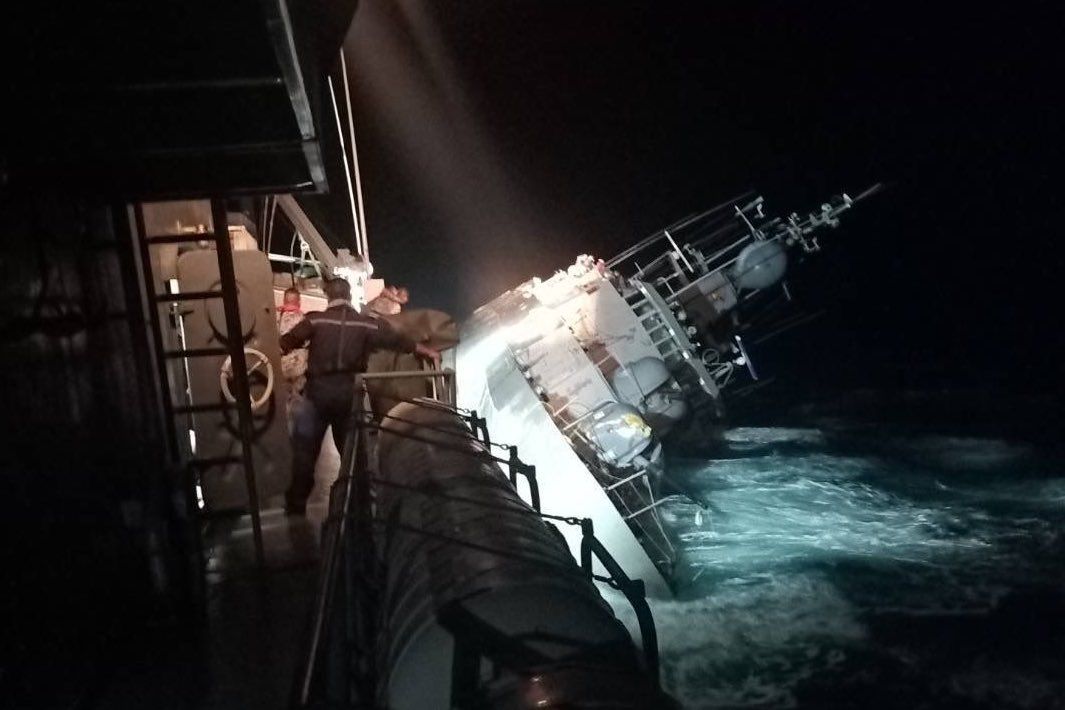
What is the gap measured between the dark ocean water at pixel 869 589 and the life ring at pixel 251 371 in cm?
495

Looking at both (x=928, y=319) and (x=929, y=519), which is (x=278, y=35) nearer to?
(x=929, y=519)

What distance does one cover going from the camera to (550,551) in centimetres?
452

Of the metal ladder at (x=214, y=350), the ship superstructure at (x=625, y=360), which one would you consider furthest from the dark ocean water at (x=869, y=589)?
the metal ladder at (x=214, y=350)

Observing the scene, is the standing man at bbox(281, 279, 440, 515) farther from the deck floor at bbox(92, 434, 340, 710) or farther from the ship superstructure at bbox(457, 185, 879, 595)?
the ship superstructure at bbox(457, 185, 879, 595)

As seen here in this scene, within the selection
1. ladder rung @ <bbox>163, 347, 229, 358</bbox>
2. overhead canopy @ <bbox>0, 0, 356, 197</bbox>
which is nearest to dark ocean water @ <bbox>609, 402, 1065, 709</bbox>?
ladder rung @ <bbox>163, 347, 229, 358</bbox>

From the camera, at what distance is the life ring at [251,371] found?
6609 millimetres

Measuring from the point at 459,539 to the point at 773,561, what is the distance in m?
8.88

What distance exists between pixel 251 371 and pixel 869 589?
28.6 ft

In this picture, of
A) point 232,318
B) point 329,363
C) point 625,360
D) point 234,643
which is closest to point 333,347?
point 329,363

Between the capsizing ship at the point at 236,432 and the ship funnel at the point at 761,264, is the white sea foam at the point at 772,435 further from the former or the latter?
the capsizing ship at the point at 236,432

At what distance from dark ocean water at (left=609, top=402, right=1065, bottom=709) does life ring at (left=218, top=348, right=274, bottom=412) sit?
4.95 metres

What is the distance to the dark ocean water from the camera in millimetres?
8859

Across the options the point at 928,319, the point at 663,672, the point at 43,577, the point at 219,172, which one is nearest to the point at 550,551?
the point at 43,577

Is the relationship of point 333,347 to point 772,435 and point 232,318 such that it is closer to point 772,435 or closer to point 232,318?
point 232,318
